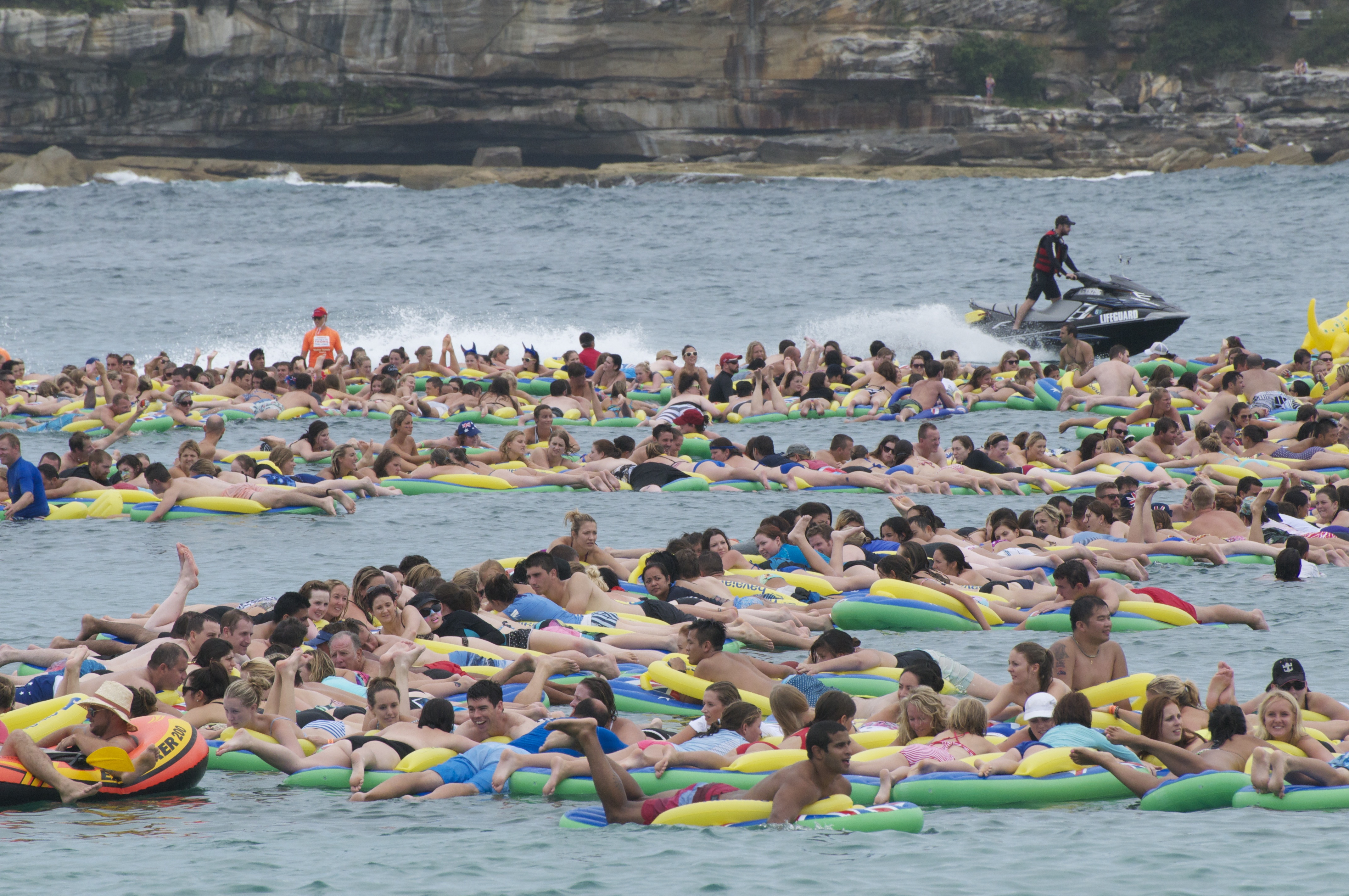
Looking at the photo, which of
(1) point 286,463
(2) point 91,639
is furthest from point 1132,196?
(2) point 91,639

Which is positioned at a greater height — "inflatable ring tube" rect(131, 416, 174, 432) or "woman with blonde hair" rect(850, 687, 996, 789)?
"woman with blonde hair" rect(850, 687, 996, 789)

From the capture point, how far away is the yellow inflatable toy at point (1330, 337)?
24.8 metres

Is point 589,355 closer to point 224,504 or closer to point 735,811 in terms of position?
point 224,504

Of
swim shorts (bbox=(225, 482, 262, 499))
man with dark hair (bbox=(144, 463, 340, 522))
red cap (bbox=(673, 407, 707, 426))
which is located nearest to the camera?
man with dark hair (bbox=(144, 463, 340, 522))

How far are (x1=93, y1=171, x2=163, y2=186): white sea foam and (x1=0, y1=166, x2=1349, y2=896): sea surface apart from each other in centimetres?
304

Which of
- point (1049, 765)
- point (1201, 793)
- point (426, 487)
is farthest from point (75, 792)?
point (426, 487)

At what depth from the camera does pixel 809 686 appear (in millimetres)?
9750

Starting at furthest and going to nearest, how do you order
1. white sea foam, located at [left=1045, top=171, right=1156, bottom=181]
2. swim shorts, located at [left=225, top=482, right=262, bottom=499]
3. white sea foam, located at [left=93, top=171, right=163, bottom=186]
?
white sea foam, located at [left=93, top=171, right=163, bottom=186] → white sea foam, located at [left=1045, top=171, right=1156, bottom=181] → swim shorts, located at [left=225, top=482, right=262, bottom=499]

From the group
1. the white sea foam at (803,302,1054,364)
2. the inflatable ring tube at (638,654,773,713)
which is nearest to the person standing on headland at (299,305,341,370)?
the white sea foam at (803,302,1054,364)

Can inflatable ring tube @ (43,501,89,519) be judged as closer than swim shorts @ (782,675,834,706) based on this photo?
No

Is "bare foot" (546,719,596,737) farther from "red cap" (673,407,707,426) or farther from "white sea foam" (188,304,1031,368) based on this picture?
"white sea foam" (188,304,1031,368)

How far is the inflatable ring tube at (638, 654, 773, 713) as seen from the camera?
973cm

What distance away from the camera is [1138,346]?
2617 centimetres

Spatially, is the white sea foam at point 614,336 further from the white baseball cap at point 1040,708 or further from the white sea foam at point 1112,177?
the white sea foam at point 1112,177
